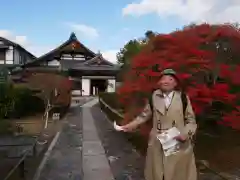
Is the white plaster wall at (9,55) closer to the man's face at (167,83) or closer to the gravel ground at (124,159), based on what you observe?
the gravel ground at (124,159)

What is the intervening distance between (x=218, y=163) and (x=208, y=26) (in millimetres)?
3338

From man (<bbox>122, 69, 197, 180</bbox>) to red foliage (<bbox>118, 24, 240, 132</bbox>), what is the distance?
2.95 metres

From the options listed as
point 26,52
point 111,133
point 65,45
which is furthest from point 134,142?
point 26,52

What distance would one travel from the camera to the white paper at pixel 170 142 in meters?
3.51

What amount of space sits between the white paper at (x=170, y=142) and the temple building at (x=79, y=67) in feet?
118

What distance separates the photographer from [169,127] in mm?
3559

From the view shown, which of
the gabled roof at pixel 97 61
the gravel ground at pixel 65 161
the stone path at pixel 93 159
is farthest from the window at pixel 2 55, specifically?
the gravel ground at pixel 65 161

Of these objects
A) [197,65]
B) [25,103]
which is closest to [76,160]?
[197,65]

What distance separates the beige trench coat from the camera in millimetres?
3531

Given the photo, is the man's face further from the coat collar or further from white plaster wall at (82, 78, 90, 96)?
white plaster wall at (82, 78, 90, 96)

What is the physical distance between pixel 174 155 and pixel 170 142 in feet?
0.49

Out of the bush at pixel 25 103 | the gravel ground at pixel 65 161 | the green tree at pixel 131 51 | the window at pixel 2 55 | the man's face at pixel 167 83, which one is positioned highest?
the window at pixel 2 55

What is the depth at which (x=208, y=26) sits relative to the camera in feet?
25.9

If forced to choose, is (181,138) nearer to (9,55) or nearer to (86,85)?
(86,85)
